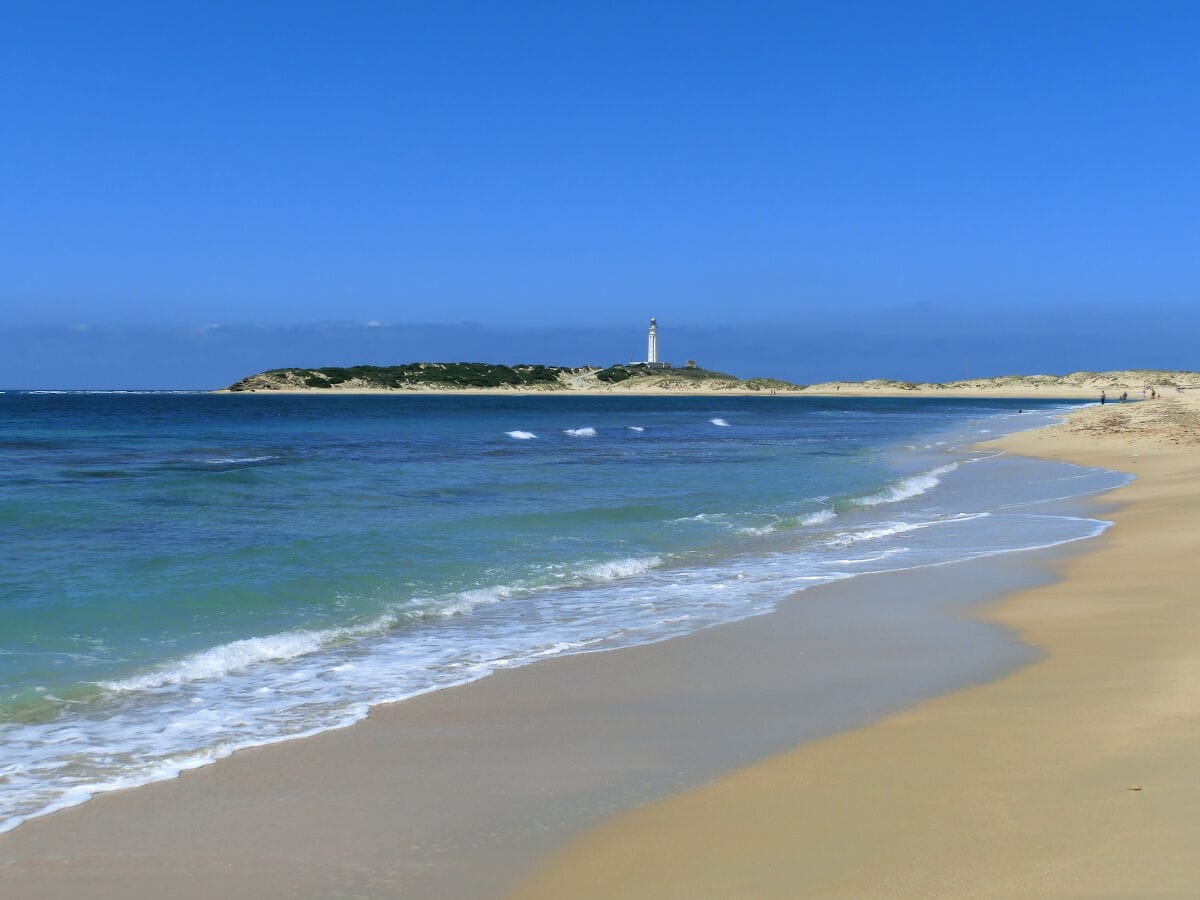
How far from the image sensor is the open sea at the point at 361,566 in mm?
7008

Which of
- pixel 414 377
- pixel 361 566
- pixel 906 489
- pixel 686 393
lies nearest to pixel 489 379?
pixel 414 377

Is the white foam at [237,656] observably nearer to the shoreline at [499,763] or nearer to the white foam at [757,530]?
the shoreline at [499,763]

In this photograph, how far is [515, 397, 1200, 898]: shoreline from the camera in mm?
3982

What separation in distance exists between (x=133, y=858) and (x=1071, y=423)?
4826cm

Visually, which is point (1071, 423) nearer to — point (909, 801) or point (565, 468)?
point (565, 468)

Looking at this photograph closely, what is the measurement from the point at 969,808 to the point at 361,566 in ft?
30.2

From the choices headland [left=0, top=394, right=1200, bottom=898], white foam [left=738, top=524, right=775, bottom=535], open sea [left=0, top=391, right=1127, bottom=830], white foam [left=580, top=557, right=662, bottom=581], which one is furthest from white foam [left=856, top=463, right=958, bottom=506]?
headland [left=0, top=394, right=1200, bottom=898]

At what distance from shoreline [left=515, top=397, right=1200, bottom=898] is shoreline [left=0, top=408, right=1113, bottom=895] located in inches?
12.0

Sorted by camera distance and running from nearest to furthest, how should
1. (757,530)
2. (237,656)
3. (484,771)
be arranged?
1. (484,771)
2. (237,656)
3. (757,530)

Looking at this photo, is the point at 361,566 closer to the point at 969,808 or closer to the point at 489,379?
the point at 969,808

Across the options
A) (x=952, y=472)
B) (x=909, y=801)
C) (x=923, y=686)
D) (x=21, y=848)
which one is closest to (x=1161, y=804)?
(x=909, y=801)

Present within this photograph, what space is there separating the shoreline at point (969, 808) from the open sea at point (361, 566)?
2872 mm

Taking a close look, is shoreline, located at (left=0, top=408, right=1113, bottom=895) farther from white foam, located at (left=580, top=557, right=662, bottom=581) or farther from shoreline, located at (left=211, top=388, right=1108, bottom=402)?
shoreline, located at (left=211, top=388, right=1108, bottom=402)

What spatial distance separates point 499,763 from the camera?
5.70 metres
